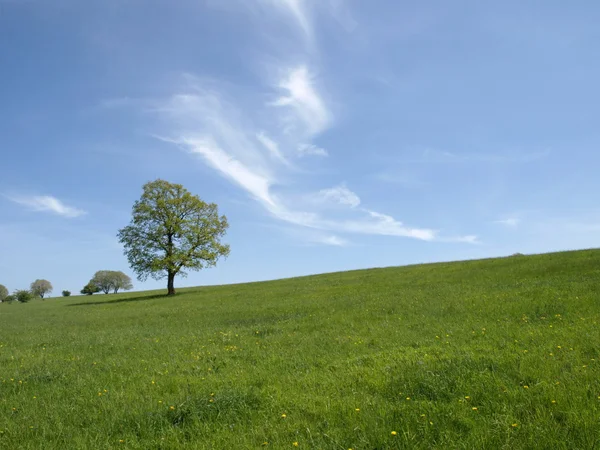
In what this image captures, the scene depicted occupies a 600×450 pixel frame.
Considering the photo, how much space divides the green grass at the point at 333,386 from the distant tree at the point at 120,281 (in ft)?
418

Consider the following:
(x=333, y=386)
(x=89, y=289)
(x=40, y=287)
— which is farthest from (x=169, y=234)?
(x=40, y=287)

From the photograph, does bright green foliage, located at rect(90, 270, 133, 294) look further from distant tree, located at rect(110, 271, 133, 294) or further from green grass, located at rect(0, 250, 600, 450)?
green grass, located at rect(0, 250, 600, 450)

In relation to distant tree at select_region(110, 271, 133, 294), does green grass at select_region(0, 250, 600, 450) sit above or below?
below

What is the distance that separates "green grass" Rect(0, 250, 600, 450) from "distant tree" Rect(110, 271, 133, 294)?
127 m

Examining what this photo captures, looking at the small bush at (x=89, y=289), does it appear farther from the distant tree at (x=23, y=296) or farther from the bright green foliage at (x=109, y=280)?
the distant tree at (x=23, y=296)

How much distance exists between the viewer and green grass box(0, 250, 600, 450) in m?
5.96

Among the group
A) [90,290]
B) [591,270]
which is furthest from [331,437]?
[90,290]

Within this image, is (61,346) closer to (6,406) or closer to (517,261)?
(6,406)

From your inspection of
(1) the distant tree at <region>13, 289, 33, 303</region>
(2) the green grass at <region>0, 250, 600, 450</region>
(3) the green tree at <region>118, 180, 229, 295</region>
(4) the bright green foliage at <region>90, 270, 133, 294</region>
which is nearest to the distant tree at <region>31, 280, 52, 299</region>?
(4) the bright green foliage at <region>90, 270, 133, 294</region>

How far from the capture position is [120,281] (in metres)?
135

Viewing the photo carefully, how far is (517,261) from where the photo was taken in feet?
122

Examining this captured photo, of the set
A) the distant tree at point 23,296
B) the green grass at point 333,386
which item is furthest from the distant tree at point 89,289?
the green grass at point 333,386

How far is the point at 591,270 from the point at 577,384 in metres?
23.6

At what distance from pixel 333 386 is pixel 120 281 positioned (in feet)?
468
